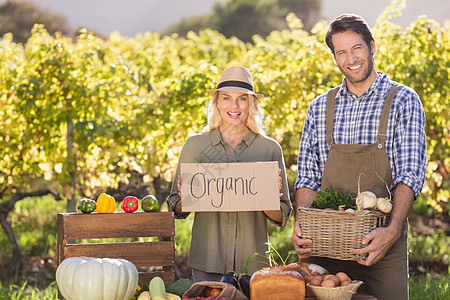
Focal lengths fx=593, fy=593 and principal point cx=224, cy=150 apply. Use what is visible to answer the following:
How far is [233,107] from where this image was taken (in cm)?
300

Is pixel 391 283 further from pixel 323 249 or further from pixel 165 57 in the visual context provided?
pixel 165 57

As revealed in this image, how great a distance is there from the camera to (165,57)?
26.2 ft

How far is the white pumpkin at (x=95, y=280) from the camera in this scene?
2.14 m

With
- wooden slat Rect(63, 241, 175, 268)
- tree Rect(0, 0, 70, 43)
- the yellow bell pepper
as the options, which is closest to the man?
wooden slat Rect(63, 241, 175, 268)

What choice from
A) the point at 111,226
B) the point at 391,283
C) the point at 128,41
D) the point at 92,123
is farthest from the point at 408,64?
the point at 128,41

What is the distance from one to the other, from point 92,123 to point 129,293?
10.4 ft

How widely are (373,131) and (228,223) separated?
2.92ft

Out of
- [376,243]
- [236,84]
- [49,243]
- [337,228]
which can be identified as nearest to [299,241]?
[337,228]

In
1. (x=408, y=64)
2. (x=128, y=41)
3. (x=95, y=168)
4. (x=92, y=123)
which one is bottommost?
(x=95, y=168)

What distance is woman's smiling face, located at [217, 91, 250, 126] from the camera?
3010 millimetres

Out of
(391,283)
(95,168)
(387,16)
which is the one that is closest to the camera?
(391,283)

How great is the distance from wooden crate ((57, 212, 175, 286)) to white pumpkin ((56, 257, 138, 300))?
32cm

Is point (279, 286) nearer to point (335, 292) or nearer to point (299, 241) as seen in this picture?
point (335, 292)

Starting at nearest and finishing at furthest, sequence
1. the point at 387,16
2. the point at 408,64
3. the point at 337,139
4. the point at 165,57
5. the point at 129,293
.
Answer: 1. the point at 129,293
2. the point at 337,139
3. the point at 408,64
4. the point at 387,16
5. the point at 165,57
